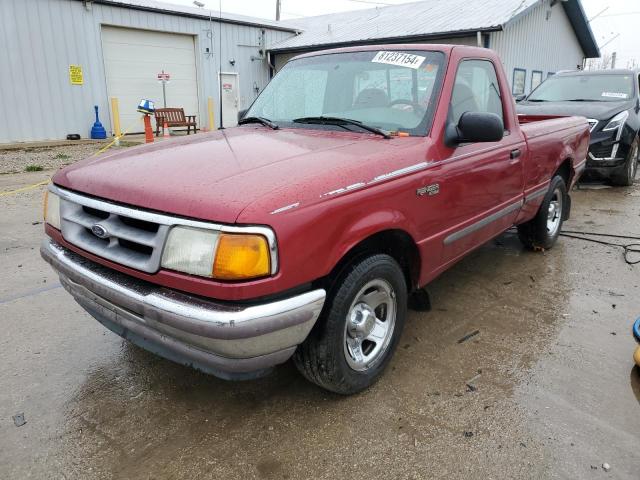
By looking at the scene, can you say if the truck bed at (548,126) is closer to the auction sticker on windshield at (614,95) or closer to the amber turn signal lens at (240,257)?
the amber turn signal lens at (240,257)

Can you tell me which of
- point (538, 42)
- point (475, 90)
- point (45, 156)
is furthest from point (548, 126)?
point (538, 42)

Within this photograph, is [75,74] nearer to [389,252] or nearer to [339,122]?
[339,122]

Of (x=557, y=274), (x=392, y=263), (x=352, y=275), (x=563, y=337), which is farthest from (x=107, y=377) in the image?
(x=557, y=274)

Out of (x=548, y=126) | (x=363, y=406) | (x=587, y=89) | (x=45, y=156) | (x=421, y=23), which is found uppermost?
(x=421, y=23)

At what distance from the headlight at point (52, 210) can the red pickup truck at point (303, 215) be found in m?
0.02

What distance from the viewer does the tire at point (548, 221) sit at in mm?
4699

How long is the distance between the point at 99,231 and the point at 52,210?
2.14 ft

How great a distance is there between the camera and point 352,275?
2.33m

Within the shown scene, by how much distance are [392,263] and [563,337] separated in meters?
1.52

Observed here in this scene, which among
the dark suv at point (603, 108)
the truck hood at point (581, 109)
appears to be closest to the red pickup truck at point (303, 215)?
the truck hood at point (581, 109)

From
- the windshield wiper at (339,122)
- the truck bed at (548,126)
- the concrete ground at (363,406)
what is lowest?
the concrete ground at (363,406)

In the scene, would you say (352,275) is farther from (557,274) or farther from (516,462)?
(557,274)

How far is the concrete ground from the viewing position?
215cm

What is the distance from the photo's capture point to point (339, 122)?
3062mm
